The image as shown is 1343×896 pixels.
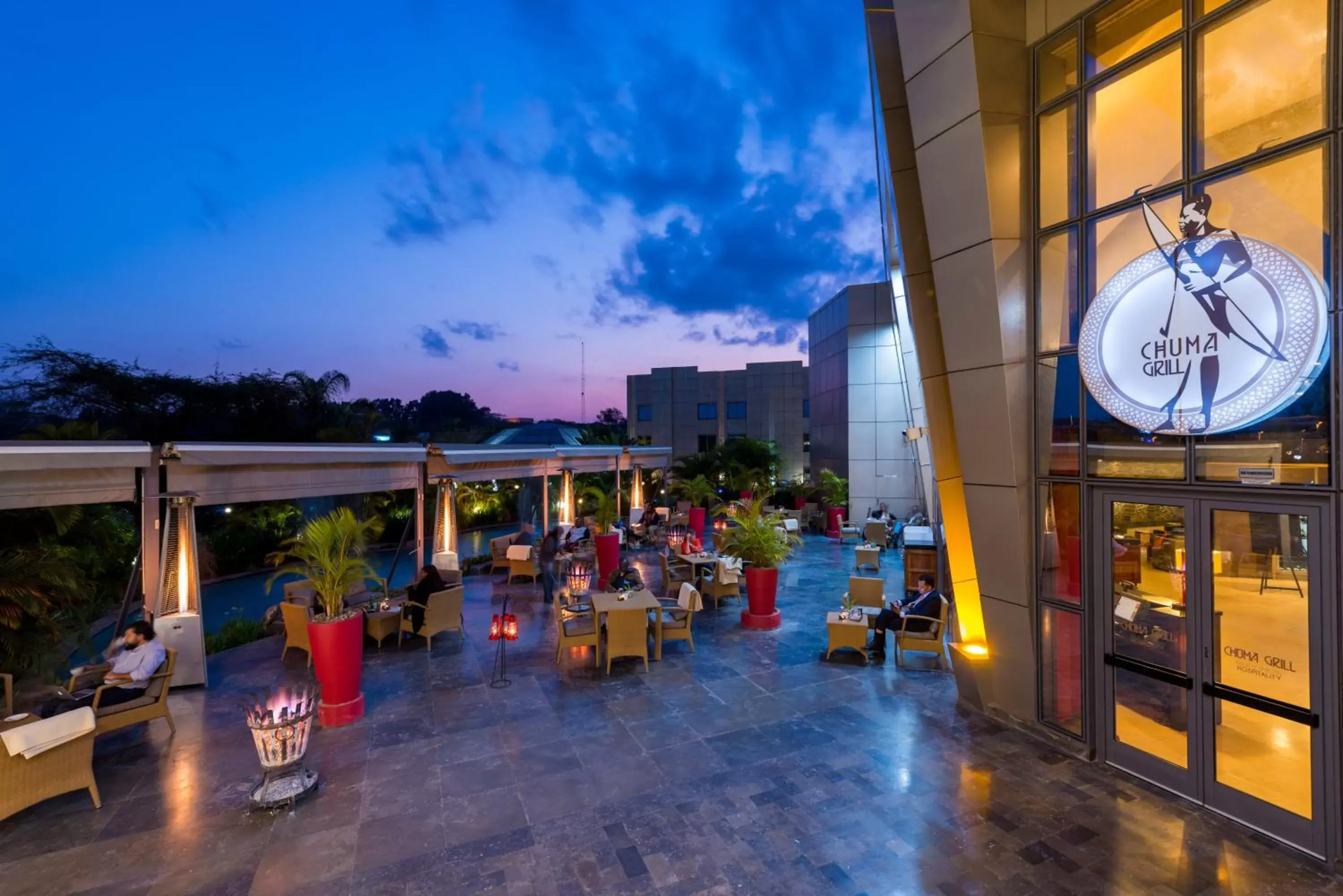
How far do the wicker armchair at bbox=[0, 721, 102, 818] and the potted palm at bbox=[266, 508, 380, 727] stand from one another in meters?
A: 1.79

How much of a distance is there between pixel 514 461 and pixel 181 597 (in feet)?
23.2

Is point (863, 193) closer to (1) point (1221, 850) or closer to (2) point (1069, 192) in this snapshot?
(2) point (1069, 192)

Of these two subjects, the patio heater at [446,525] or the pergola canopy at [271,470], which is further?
the patio heater at [446,525]

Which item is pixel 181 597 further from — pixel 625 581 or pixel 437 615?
pixel 625 581

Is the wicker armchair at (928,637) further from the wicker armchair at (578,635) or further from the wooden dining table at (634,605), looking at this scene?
the wicker armchair at (578,635)

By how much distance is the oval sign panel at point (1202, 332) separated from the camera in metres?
4.04

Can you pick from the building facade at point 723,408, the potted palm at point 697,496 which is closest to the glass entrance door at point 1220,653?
the potted palm at point 697,496

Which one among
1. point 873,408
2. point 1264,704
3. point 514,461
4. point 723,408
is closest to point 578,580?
point 514,461

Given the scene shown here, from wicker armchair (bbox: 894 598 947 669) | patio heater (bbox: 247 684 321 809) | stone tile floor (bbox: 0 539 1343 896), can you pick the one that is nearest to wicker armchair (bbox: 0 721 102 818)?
stone tile floor (bbox: 0 539 1343 896)

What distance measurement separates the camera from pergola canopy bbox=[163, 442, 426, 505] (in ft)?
23.3

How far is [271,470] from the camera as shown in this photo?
7941 mm

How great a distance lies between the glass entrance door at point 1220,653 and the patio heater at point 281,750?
291 inches

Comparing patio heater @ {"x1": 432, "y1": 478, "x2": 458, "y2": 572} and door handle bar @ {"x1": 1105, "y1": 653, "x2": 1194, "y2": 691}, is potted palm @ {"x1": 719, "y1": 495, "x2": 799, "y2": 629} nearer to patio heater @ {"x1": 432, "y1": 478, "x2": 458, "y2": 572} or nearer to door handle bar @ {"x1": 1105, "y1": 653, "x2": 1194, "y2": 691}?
door handle bar @ {"x1": 1105, "y1": 653, "x2": 1194, "y2": 691}

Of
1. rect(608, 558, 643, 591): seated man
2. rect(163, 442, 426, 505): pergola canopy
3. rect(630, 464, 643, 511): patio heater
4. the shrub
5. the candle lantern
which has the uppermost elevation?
rect(163, 442, 426, 505): pergola canopy
